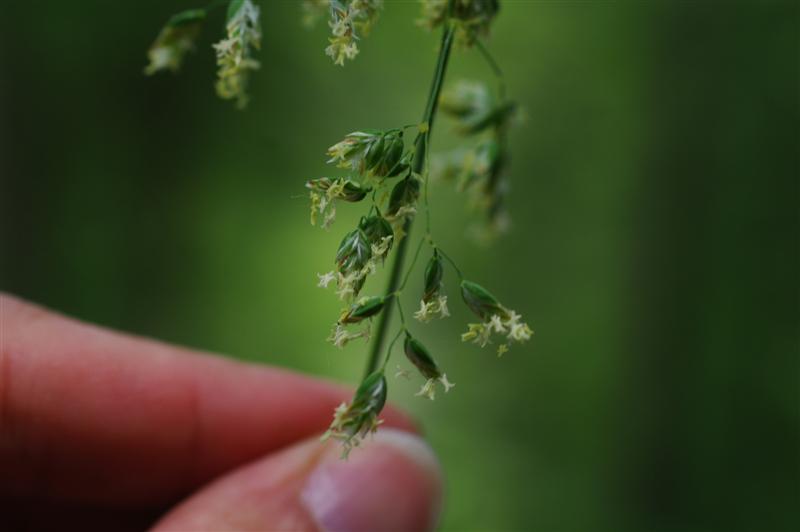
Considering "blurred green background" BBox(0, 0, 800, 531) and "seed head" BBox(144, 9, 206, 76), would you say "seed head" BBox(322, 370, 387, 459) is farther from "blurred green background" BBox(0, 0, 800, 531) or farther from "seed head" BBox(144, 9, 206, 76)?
"blurred green background" BBox(0, 0, 800, 531)

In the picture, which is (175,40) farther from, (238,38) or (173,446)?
Answer: (173,446)

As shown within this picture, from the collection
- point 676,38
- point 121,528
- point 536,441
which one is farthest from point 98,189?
point 676,38

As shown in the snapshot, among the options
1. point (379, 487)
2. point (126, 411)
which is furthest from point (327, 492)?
point (126, 411)

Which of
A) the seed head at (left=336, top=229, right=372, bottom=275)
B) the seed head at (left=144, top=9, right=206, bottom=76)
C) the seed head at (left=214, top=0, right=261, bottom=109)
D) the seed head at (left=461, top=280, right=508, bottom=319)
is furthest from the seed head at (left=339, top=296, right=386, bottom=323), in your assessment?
the seed head at (left=144, top=9, right=206, bottom=76)

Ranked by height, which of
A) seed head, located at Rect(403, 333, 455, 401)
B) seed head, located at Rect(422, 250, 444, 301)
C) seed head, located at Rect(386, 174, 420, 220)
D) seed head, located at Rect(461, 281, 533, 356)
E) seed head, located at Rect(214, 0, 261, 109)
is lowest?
seed head, located at Rect(403, 333, 455, 401)

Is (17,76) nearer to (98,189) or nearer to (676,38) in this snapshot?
(98,189)

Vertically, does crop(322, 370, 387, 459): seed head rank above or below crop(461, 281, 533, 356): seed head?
below
